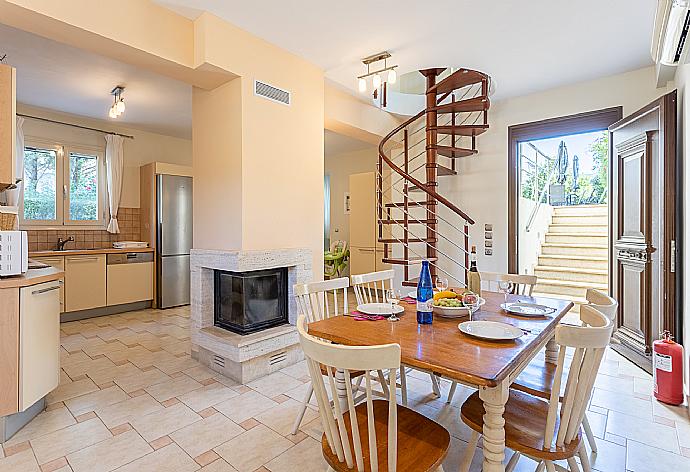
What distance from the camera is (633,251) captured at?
132 inches

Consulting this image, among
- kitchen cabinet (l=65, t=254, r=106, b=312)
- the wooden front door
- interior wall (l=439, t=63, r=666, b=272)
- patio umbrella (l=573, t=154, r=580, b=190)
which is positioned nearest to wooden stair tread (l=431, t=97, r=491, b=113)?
interior wall (l=439, t=63, r=666, b=272)

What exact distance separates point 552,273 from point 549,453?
16.4 ft

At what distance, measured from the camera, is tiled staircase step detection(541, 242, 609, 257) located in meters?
5.76

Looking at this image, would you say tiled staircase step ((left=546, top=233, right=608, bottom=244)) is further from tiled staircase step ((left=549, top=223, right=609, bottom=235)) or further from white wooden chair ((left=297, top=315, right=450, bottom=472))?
white wooden chair ((left=297, top=315, right=450, bottom=472))

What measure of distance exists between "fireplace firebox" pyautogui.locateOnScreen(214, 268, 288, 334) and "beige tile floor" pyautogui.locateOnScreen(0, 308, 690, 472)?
433mm

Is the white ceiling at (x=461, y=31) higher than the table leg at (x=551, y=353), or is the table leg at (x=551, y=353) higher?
the white ceiling at (x=461, y=31)

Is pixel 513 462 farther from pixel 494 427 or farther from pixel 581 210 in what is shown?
pixel 581 210

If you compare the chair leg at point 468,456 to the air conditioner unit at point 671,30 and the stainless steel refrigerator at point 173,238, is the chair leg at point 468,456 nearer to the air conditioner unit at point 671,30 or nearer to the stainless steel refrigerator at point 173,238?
the air conditioner unit at point 671,30

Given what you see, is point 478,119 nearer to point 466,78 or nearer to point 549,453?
point 466,78

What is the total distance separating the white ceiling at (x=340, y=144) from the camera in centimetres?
627

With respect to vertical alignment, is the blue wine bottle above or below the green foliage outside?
below

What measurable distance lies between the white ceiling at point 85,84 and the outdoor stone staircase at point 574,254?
559 centimetres

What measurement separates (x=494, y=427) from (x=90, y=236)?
5.94 m

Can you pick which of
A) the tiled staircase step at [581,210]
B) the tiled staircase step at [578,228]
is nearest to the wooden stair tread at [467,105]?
the tiled staircase step at [578,228]
